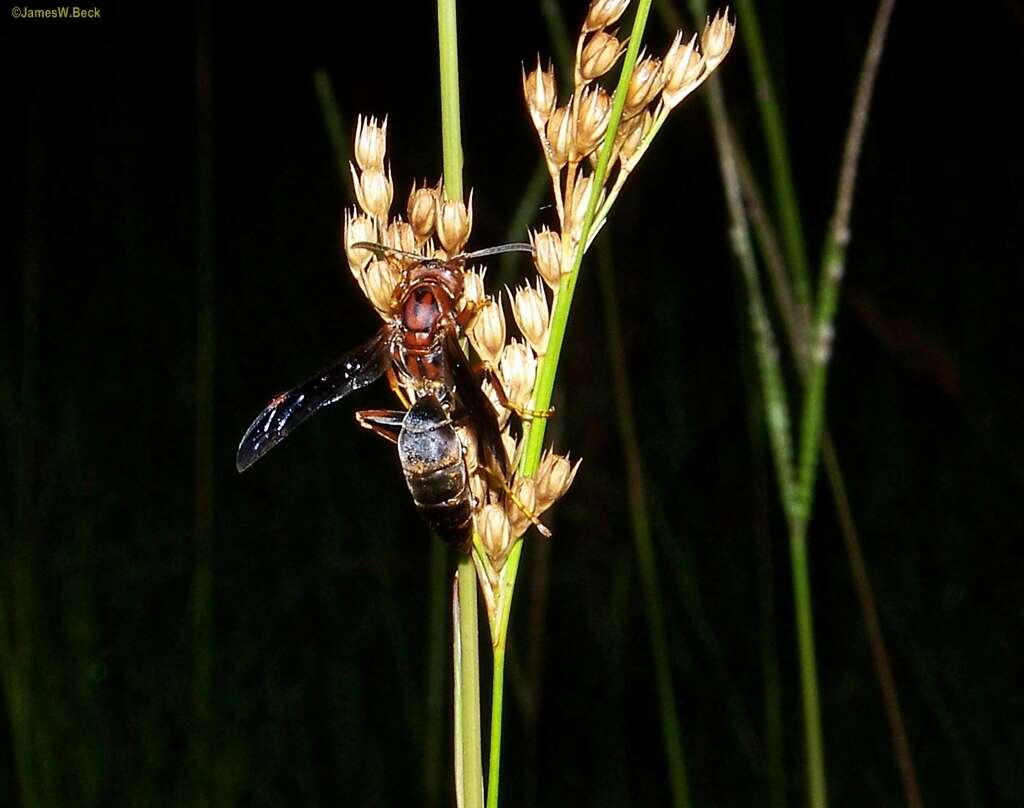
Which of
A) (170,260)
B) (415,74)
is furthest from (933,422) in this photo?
(170,260)

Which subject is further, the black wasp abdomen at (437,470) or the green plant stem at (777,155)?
the green plant stem at (777,155)

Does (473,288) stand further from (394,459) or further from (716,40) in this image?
(394,459)

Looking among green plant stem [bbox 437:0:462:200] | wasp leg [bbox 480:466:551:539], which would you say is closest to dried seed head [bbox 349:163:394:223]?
green plant stem [bbox 437:0:462:200]

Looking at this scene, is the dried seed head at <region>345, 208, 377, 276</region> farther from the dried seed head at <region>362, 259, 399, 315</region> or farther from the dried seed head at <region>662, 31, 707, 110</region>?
the dried seed head at <region>662, 31, 707, 110</region>

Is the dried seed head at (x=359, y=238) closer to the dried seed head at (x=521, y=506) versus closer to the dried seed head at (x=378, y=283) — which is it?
the dried seed head at (x=378, y=283)

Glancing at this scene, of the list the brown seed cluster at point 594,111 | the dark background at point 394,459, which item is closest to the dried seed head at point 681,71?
the brown seed cluster at point 594,111

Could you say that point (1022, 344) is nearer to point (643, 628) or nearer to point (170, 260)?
point (643, 628)

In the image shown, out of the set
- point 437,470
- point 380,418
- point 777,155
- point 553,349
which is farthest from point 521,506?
point 777,155
